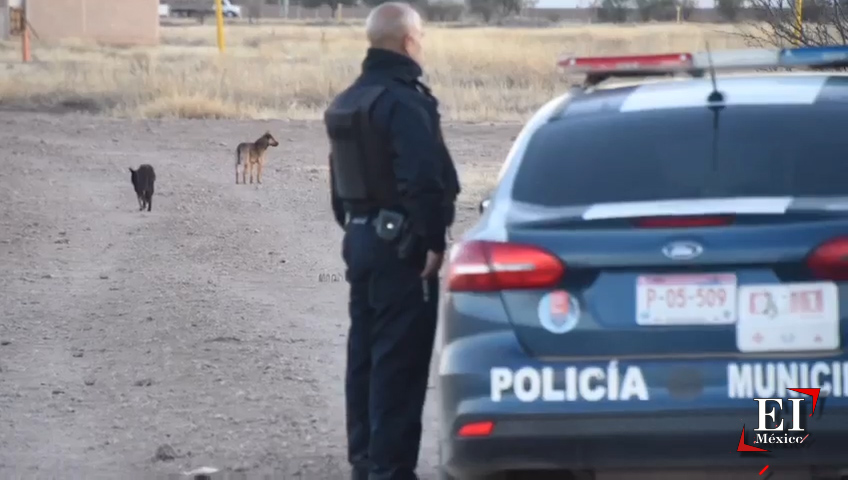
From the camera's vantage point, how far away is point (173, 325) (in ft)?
30.7

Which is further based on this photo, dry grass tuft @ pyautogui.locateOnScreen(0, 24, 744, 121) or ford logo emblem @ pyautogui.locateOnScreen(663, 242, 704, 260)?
dry grass tuft @ pyautogui.locateOnScreen(0, 24, 744, 121)

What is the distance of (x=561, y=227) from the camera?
173 inches

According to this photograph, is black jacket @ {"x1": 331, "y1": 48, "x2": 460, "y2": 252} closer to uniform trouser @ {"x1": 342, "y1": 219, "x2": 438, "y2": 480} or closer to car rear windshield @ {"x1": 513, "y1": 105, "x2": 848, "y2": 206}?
uniform trouser @ {"x1": 342, "y1": 219, "x2": 438, "y2": 480}

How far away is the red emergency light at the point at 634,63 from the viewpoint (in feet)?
16.9

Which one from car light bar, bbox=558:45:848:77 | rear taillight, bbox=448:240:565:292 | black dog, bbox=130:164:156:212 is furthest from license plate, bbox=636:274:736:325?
black dog, bbox=130:164:156:212

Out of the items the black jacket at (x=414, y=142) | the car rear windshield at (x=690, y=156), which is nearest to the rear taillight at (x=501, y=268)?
the car rear windshield at (x=690, y=156)

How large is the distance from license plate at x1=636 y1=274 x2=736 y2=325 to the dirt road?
2121 millimetres

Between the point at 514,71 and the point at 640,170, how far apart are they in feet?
109

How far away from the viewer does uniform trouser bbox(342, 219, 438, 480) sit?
5.34m

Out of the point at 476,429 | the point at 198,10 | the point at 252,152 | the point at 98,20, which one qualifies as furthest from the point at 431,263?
the point at 198,10

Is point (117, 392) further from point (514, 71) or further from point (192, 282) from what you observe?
point (514, 71)

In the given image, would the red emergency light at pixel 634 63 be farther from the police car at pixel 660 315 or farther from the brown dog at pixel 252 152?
the brown dog at pixel 252 152

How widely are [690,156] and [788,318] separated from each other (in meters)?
0.67

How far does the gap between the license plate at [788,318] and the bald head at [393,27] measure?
182 cm
